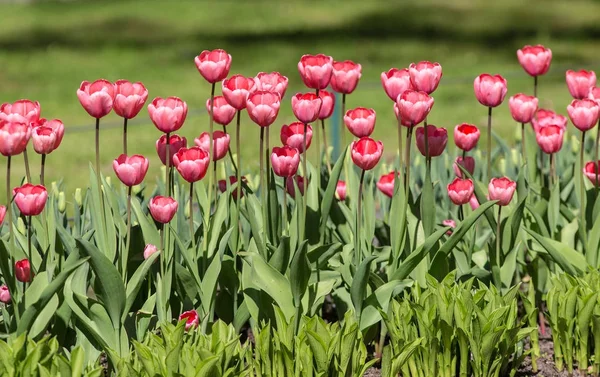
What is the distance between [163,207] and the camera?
132 inches

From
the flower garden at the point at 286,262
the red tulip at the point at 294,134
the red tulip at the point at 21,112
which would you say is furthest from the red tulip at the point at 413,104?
the red tulip at the point at 21,112

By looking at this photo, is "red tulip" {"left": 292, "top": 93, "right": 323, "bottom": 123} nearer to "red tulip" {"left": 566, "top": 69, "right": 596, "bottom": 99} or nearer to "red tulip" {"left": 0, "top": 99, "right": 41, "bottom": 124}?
"red tulip" {"left": 0, "top": 99, "right": 41, "bottom": 124}

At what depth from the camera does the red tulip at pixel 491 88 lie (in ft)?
12.4

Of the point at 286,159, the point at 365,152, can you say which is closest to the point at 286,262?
the point at 286,159

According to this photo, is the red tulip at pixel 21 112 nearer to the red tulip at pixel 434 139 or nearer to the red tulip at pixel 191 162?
the red tulip at pixel 191 162

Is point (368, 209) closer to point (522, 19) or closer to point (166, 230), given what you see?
point (166, 230)

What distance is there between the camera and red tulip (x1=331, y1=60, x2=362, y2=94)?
391 centimetres

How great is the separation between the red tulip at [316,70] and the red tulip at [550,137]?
3.03 feet

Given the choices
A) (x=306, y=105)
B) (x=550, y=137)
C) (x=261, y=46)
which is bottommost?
(x=261, y=46)

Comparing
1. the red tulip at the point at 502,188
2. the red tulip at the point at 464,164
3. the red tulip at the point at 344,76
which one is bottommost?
the red tulip at the point at 464,164

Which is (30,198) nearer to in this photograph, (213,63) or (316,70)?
(213,63)

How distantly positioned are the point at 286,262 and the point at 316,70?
687 mm

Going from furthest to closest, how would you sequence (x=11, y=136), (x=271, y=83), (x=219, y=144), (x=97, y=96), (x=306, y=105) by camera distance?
1. (x=219, y=144)
2. (x=271, y=83)
3. (x=306, y=105)
4. (x=97, y=96)
5. (x=11, y=136)

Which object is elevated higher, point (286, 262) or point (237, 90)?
point (237, 90)
